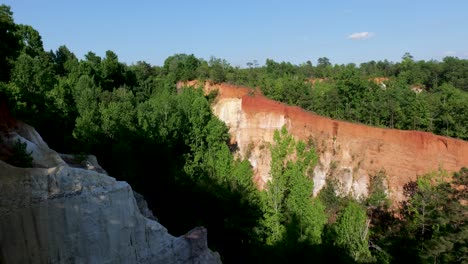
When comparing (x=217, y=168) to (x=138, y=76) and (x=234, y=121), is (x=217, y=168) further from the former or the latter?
(x=138, y=76)

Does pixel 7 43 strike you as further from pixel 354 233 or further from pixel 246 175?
pixel 354 233

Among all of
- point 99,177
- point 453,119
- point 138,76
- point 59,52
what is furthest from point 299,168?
point 59,52

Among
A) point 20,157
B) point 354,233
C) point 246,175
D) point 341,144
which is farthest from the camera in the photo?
point 341,144

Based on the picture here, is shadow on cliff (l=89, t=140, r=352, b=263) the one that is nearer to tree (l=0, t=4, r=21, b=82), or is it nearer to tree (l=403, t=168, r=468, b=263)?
tree (l=403, t=168, r=468, b=263)

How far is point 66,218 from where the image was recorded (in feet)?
38.6

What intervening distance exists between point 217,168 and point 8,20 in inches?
785

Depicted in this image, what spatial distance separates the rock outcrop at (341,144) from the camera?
82.9ft

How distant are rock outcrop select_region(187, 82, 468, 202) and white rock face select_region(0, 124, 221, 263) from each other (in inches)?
703

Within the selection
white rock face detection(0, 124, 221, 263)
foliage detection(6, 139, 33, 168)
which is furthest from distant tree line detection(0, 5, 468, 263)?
white rock face detection(0, 124, 221, 263)

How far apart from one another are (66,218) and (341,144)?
72.9ft

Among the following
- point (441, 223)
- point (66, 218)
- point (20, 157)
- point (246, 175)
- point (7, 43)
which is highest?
point (7, 43)

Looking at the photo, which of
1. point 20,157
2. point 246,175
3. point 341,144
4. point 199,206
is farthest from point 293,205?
point 20,157

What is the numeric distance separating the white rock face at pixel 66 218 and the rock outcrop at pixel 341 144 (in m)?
17.9

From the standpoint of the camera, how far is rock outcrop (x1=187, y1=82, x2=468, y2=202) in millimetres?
25281
